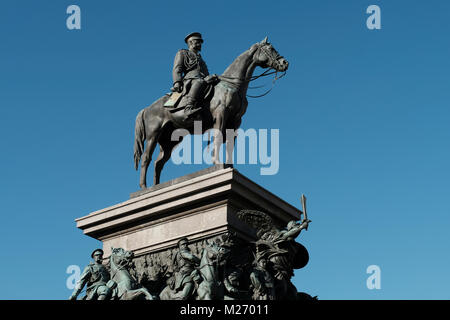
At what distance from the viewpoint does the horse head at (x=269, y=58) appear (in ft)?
63.1

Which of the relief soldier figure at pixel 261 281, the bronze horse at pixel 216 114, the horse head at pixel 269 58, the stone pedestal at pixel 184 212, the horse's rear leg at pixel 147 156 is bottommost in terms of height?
the relief soldier figure at pixel 261 281

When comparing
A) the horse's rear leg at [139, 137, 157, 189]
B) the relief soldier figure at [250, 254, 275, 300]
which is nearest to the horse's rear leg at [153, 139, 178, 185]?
the horse's rear leg at [139, 137, 157, 189]

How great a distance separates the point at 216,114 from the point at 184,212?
2549 millimetres

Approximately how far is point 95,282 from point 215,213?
107 inches

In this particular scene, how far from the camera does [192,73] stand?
61.4 ft

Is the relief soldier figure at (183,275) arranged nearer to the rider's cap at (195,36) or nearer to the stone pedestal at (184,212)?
the stone pedestal at (184,212)

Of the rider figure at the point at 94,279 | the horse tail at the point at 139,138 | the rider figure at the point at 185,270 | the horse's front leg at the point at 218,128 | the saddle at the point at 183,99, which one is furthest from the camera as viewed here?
the horse tail at the point at 139,138

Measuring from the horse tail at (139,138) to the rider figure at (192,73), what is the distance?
1206 millimetres

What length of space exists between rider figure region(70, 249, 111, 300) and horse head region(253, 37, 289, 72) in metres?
5.89

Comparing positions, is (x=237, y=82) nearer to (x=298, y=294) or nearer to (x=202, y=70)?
(x=202, y=70)

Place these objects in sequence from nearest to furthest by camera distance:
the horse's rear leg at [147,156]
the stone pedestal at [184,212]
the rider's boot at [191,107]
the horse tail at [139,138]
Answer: the stone pedestal at [184,212] < the rider's boot at [191,107] < the horse's rear leg at [147,156] < the horse tail at [139,138]

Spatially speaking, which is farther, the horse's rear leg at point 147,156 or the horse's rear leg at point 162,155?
the horse's rear leg at point 162,155

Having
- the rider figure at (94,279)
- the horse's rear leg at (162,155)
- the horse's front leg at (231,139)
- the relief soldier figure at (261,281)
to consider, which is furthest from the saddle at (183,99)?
the relief soldier figure at (261,281)

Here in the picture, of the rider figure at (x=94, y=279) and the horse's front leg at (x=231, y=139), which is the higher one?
the horse's front leg at (x=231, y=139)
